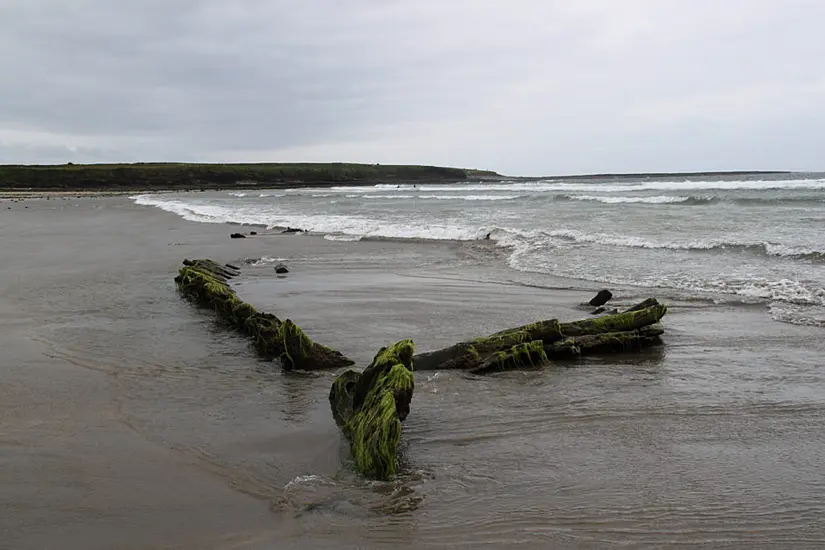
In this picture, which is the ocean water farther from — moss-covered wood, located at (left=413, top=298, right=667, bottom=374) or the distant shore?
the distant shore

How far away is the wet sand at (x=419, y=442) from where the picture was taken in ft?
13.8

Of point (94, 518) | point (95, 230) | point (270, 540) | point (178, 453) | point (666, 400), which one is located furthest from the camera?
point (95, 230)

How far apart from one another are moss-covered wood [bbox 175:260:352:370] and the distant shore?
297 ft

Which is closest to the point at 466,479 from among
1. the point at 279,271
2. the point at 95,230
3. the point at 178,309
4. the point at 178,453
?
the point at 178,453

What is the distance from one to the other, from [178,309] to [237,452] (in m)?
6.77

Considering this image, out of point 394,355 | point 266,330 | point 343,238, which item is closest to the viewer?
point 394,355

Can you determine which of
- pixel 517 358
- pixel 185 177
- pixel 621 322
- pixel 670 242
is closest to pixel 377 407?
A: pixel 517 358

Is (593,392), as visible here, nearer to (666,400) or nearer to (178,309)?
(666,400)

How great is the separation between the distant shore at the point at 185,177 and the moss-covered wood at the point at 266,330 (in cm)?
9043

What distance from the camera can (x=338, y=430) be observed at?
5.87 meters

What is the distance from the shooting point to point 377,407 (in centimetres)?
536

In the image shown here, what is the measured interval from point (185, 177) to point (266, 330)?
127m

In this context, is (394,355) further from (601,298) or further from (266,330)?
(601,298)

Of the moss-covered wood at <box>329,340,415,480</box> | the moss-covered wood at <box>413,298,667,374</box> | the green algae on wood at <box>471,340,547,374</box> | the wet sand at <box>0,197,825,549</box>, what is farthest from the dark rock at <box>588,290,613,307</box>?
the moss-covered wood at <box>329,340,415,480</box>
